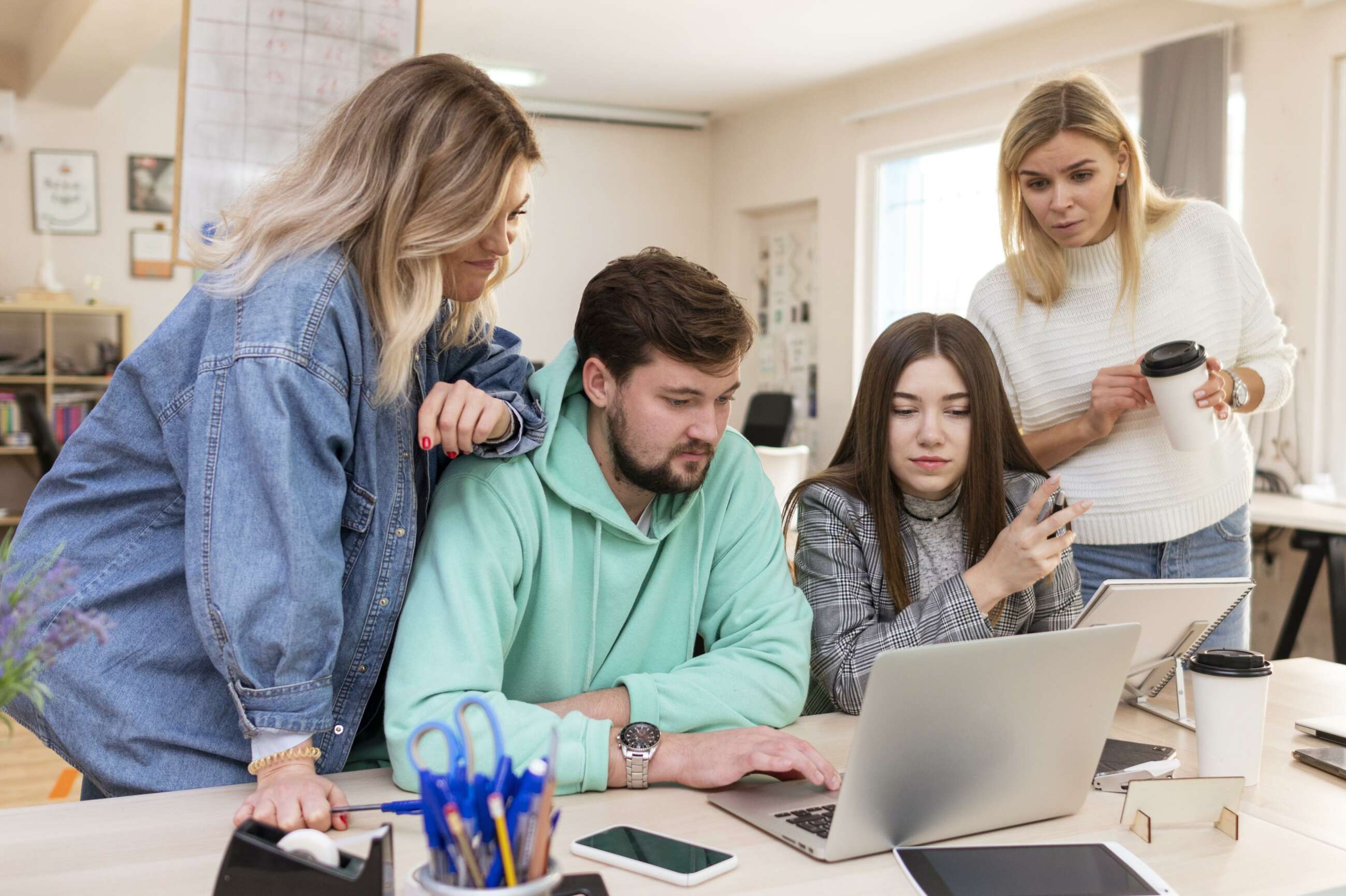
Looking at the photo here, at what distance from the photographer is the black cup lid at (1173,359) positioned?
1.69m

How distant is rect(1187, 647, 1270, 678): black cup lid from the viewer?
1.30 meters

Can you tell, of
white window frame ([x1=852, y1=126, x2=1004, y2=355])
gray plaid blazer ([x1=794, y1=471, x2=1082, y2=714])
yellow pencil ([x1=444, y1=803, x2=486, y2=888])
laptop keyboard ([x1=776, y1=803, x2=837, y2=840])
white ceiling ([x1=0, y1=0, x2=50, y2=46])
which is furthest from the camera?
white window frame ([x1=852, y1=126, x2=1004, y2=355])

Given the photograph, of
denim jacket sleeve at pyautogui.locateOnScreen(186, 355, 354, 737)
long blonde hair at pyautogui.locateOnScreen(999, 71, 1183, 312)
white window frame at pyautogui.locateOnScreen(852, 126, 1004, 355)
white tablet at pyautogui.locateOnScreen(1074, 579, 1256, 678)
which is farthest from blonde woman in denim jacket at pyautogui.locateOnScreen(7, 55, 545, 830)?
white window frame at pyautogui.locateOnScreen(852, 126, 1004, 355)

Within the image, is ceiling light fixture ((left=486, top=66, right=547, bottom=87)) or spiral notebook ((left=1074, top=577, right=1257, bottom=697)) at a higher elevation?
ceiling light fixture ((left=486, top=66, right=547, bottom=87))

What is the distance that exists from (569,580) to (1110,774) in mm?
667

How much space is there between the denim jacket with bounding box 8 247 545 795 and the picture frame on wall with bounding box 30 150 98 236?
597cm

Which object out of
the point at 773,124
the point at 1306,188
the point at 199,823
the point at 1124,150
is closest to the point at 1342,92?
the point at 1306,188

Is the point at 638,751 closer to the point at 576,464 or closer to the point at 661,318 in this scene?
the point at 576,464

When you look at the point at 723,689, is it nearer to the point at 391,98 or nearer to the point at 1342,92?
the point at 391,98

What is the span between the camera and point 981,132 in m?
5.86

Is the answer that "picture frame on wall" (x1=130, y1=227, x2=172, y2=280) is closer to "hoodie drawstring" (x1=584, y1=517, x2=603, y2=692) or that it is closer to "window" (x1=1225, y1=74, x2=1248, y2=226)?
"window" (x1=1225, y1=74, x2=1248, y2=226)

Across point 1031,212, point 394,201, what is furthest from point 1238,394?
point 394,201

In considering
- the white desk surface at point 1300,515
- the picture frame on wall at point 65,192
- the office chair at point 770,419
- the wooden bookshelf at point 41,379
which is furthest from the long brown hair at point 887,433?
the picture frame on wall at point 65,192

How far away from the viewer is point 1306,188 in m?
4.28
